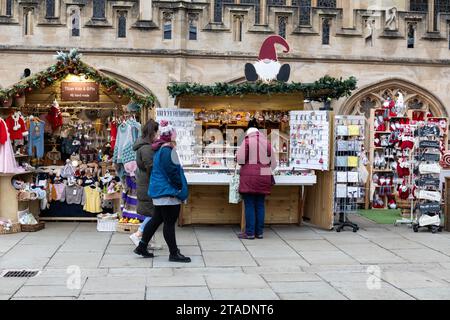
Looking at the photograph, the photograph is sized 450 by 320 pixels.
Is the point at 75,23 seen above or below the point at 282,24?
below

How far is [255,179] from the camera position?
9.27 meters

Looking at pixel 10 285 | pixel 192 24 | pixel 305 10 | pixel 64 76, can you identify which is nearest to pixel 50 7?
pixel 192 24

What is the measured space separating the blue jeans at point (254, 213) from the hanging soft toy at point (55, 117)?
13.8 ft

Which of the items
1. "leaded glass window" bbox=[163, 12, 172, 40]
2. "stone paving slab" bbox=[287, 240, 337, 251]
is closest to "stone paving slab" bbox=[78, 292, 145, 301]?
"stone paving slab" bbox=[287, 240, 337, 251]

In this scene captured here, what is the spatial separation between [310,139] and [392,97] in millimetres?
5123

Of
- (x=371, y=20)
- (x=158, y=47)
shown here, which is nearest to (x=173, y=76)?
(x=158, y=47)

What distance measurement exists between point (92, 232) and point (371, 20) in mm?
8628

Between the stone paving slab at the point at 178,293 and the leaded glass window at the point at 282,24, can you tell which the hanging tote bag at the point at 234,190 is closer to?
the stone paving slab at the point at 178,293

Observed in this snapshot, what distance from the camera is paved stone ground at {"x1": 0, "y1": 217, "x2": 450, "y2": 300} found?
621cm

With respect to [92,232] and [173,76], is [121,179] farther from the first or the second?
Answer: [173,76]

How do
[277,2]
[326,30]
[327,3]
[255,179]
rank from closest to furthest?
[255,179], [326,30], [277,2], [327,3]

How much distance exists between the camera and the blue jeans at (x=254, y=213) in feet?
30.6

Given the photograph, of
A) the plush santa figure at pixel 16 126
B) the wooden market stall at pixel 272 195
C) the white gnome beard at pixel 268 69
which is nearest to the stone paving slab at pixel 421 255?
the wooden market stall at pixel 272 195

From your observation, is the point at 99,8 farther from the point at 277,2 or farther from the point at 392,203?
the point at 392,203
